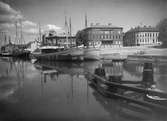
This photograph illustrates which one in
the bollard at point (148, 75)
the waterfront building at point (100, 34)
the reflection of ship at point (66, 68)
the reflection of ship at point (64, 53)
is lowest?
the reflection of ship at point (66, 68)

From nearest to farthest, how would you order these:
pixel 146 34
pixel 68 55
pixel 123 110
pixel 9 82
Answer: pixel 123 110 → pixel 9 82 → pixel 146 34 → pixel 68 55

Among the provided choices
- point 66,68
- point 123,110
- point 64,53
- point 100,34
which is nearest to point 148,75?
point 123,110

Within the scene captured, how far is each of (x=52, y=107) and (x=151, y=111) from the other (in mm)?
1324

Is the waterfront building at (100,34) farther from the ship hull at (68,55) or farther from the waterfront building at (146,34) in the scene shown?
the ship hull at (68,55)

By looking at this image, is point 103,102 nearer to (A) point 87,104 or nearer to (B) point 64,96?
(A) point 87,104

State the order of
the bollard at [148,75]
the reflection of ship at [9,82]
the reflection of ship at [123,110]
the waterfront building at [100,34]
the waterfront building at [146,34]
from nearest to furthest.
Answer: the reflection of ship at [123,110] < the bollard at [148,75] < the reflection of ship at [9,82] < the waterfront building at [146,34] < the waterfront building at [100,34]

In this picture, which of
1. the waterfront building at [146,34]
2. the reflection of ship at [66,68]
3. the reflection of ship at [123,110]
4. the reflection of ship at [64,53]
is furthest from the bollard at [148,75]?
the reflection of ship at [64,53]

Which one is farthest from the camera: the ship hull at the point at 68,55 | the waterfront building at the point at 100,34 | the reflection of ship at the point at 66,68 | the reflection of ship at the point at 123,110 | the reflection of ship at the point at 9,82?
the ship hull at the point at 68,55

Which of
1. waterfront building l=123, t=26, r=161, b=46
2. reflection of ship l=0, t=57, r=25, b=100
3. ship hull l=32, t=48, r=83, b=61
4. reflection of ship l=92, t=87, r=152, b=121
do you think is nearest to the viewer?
reflection of ship l=92, t=87, r=152, b=121

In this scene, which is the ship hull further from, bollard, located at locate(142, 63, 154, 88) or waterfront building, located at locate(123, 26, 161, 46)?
bollard, located at locate(142, 63, 154, 88)

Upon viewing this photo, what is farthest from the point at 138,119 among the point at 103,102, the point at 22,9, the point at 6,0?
the point at 6,0

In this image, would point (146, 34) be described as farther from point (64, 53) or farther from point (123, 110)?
point (64, 53)

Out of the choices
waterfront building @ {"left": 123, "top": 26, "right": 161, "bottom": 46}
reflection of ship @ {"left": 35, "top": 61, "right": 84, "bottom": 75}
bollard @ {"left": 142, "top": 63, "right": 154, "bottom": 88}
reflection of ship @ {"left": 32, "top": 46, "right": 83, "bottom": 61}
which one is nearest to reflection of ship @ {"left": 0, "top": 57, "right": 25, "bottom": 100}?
reflection of ship @ {"left": 35, "top": 61, "right": 84, "bottom": 75}

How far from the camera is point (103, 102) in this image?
6.88 ft
